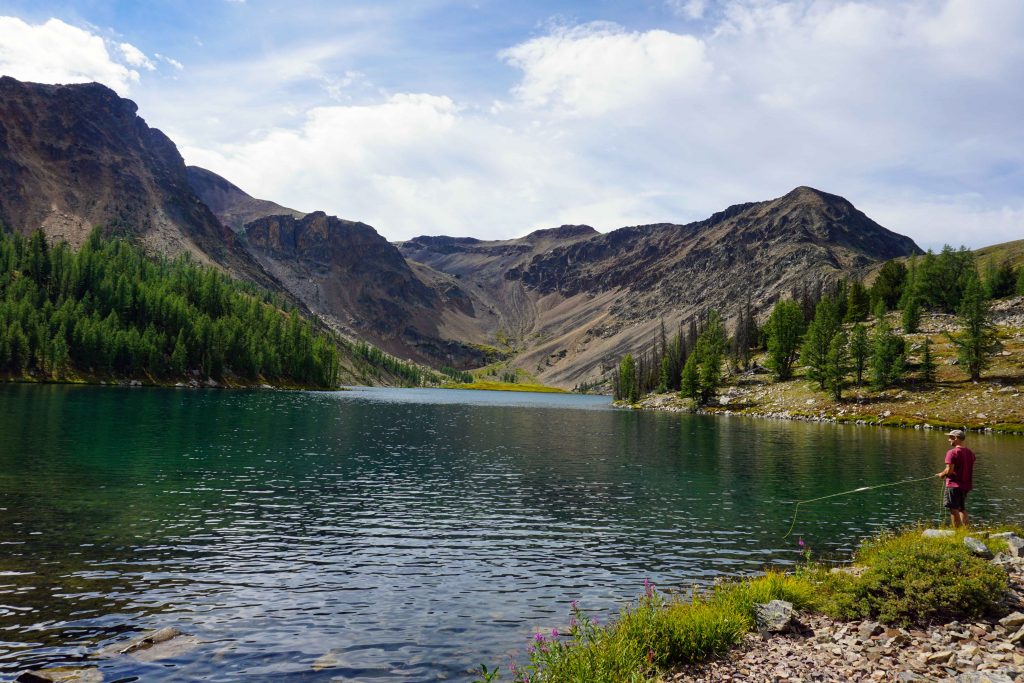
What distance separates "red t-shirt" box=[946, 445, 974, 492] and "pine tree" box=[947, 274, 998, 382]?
10836cm

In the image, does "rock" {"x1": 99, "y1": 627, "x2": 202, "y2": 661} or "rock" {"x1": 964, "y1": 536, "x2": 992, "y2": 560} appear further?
"rock" {"x1": 964, "y1": 536, "x2": 992, "y2": 560}

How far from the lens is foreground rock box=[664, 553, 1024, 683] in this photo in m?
12.8

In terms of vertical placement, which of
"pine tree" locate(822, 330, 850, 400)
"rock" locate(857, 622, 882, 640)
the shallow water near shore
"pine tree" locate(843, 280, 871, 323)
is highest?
"pine tree" locate(843, 280, 871, 323)

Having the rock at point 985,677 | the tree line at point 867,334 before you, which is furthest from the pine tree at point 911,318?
the rock at point 985,677

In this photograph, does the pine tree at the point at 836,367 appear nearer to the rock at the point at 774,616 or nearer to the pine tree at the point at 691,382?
the pine tree at the point at 691,382

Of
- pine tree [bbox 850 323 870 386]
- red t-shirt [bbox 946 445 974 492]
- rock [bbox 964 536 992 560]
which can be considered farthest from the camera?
pine tree [bbox 850 323 870 386]

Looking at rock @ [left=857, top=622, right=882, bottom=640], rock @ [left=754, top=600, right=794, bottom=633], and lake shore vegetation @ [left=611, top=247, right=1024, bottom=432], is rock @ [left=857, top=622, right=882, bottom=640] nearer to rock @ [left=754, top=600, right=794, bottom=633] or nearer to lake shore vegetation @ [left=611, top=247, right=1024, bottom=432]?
rock @ [left=754, top=600, right=794, bottom=633]

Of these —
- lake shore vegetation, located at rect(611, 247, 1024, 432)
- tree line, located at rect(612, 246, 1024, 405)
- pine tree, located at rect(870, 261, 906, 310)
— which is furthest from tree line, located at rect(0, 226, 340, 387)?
pine tree, located at rect(870, 261, 906, 310)

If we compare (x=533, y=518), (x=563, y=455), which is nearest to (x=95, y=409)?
(x=563, y=455)

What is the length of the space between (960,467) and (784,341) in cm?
13868

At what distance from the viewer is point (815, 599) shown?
18219mm

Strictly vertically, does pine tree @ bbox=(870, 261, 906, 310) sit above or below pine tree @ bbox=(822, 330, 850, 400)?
above

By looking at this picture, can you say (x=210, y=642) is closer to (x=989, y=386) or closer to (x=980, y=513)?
(x=980, y=513)

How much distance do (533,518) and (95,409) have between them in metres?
77.7
